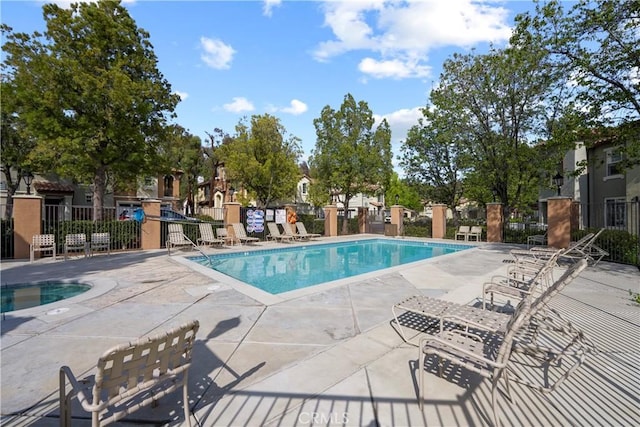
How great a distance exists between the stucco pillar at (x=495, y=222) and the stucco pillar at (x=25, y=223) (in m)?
21.2

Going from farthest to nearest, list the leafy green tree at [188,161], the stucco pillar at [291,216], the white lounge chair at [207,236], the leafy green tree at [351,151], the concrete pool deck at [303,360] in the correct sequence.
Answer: the leafy green tree at [188,161], the leafy green tree at [351,151], the stucco pillar at [291,216], the white lounge chair at [207,236], the concrete pool deck at [303,360]

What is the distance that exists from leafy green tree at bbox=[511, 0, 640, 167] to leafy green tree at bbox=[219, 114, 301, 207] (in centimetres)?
1675

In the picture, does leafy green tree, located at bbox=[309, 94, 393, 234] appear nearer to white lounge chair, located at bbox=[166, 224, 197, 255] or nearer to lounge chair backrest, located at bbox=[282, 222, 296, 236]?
lounge chair backrest, located at bbox=[282, 222, 296, 236]

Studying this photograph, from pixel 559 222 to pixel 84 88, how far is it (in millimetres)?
21823

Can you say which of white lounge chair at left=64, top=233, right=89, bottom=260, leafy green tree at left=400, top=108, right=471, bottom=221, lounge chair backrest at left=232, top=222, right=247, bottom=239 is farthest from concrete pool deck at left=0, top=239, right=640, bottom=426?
leafy green tree at left=400, top=108, right=471, bottom=221

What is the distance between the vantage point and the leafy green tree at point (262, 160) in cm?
2322

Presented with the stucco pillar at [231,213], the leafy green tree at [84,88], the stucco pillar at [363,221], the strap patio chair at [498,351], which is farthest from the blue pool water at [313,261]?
the leafy green tree at [84,88]

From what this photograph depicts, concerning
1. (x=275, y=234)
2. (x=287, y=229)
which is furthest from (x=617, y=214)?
(x=275, y=234)

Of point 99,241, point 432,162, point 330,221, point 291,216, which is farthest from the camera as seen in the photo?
point 432,162

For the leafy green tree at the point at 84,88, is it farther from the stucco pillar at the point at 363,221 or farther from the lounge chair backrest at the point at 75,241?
the stucco pillar at the point at 363,221

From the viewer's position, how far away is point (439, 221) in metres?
20.8

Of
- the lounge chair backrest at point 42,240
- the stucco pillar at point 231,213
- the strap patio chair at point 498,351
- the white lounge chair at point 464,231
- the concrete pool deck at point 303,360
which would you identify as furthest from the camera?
the white lounge chair at point 464,231

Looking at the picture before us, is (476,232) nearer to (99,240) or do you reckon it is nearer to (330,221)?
(330,221)

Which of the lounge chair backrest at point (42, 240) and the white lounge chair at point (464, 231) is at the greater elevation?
the lounge chair backrest at point (42, 240)
